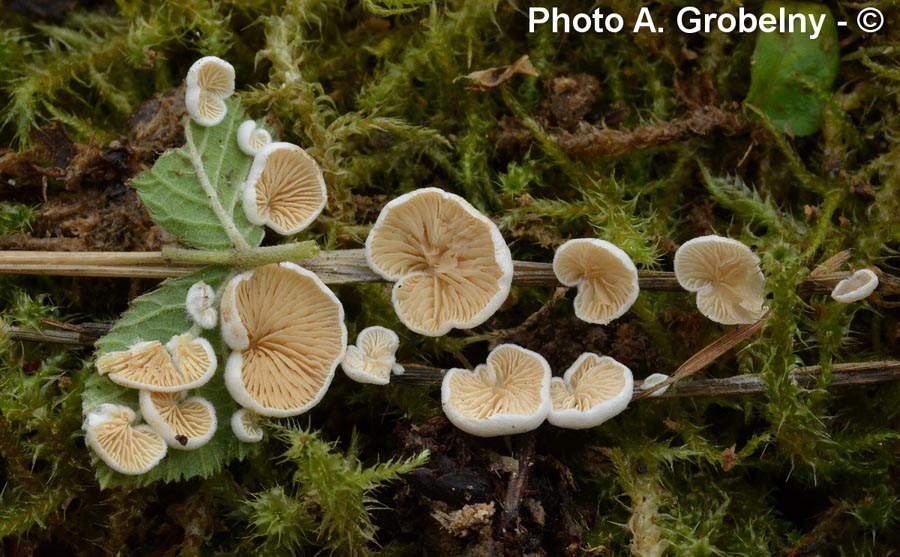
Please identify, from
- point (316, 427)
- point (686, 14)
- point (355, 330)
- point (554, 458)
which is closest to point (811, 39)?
point (686, 14)

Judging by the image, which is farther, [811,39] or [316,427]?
[811,39]

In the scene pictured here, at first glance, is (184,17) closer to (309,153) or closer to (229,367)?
(309,153)

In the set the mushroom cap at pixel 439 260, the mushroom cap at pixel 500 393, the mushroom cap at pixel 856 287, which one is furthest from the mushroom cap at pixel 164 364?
the mushroom cap at pixel 856 287

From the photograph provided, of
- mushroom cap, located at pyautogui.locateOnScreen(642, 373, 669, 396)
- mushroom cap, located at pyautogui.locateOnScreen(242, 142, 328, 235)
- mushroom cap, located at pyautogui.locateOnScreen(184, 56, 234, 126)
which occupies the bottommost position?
mushroom cap, located at pyautogui.locateOnScreen(642, 373, 669, 396)

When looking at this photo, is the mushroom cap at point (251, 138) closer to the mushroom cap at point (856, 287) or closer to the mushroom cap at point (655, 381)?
the mushroom cap at point (655, 381)

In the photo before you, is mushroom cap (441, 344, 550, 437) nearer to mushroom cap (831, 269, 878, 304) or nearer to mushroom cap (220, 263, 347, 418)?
mushroom cap (220, 263, 347, 418)

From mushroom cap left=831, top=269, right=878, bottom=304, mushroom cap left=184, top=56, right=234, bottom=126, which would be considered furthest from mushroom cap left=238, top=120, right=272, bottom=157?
mushroom cap left=831, top=269, right=878, bottom=304

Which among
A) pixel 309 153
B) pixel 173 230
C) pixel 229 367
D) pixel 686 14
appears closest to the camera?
pixel 229 367
